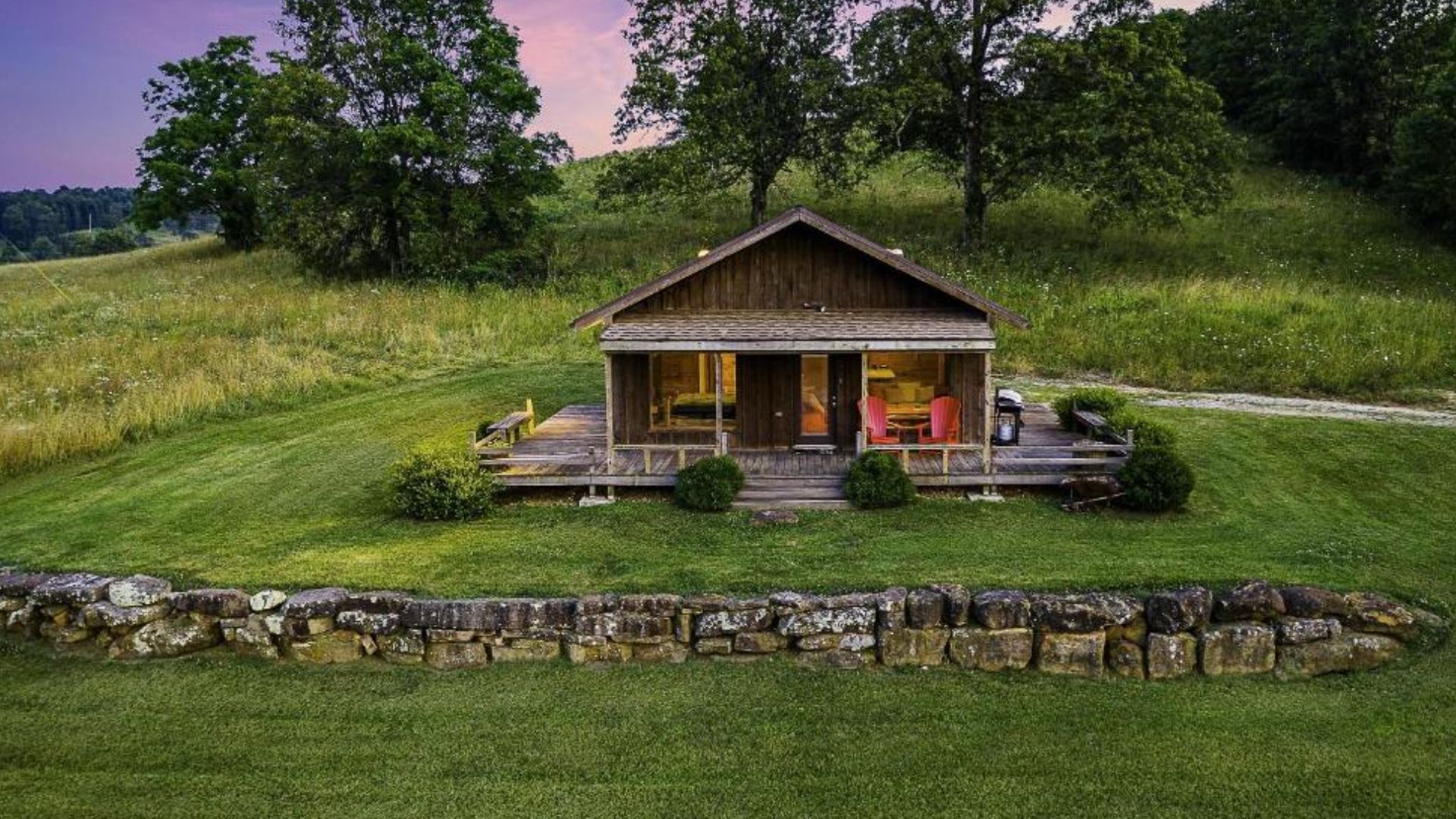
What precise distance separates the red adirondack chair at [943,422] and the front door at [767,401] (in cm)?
243

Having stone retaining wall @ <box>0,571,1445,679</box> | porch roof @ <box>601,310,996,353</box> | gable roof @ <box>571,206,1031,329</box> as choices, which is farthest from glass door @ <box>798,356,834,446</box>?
stone retaining wall @ <box>0,571,1445,679</box>

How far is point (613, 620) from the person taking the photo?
11.0 m

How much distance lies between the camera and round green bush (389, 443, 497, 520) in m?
14.5

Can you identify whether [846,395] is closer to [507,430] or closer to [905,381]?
[905,381]

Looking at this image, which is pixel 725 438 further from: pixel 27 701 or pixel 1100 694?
pixel 27 701

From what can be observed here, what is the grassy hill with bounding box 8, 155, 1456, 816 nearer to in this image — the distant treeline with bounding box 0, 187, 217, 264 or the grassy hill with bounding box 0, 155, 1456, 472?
the grassy hill with bounding box 0, 155, 1456, 472

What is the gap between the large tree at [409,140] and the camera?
110ft

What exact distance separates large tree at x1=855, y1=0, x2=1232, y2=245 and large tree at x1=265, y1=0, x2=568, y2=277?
14028 millimetres

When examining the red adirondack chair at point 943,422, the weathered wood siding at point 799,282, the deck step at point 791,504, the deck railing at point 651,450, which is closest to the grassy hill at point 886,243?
the red adirondack chair at point 943,422

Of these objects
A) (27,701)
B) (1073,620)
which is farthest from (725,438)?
(27,701)

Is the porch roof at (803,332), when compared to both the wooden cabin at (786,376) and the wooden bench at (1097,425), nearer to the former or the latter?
the wooden cabin at (786,376)

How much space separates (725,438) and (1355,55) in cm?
4256

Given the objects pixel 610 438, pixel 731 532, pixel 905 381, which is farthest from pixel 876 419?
pixel 610 438

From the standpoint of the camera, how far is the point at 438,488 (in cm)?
1462
